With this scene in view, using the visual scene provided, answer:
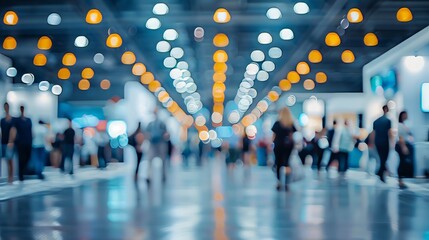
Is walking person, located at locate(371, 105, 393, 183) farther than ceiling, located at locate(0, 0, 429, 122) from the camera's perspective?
No

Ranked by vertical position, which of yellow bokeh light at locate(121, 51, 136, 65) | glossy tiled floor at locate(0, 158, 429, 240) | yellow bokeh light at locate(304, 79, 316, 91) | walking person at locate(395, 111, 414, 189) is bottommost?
glossy tiled floor at locate(0, 158, 429, 240)

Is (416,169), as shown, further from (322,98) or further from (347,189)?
(322,98)

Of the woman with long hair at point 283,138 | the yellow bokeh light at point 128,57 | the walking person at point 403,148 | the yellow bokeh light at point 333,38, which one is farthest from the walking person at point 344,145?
the yellow bokeh light at point 128,57

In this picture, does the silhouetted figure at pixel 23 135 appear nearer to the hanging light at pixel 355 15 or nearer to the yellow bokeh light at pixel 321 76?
the hanging light at pixel 355 15

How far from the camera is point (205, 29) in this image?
25.5 meters

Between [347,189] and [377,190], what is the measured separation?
72cm

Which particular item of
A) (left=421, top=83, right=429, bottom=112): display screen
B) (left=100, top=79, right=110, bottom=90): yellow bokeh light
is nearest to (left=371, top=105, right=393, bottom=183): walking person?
(left=421, top=83, right=429, bottom=112): display screen

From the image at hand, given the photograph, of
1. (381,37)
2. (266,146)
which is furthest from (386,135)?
(266,146)

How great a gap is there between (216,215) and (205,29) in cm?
1582

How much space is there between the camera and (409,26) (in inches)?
1033

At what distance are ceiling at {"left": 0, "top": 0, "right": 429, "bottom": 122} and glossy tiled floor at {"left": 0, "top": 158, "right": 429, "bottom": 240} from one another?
665cm

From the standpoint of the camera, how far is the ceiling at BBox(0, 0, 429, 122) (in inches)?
842

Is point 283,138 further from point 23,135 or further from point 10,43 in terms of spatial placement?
point 10,43

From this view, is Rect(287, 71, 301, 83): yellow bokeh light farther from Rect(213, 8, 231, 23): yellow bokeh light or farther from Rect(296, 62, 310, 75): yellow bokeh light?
Rect(213, 8, 231, 23): yellow bokeh light
